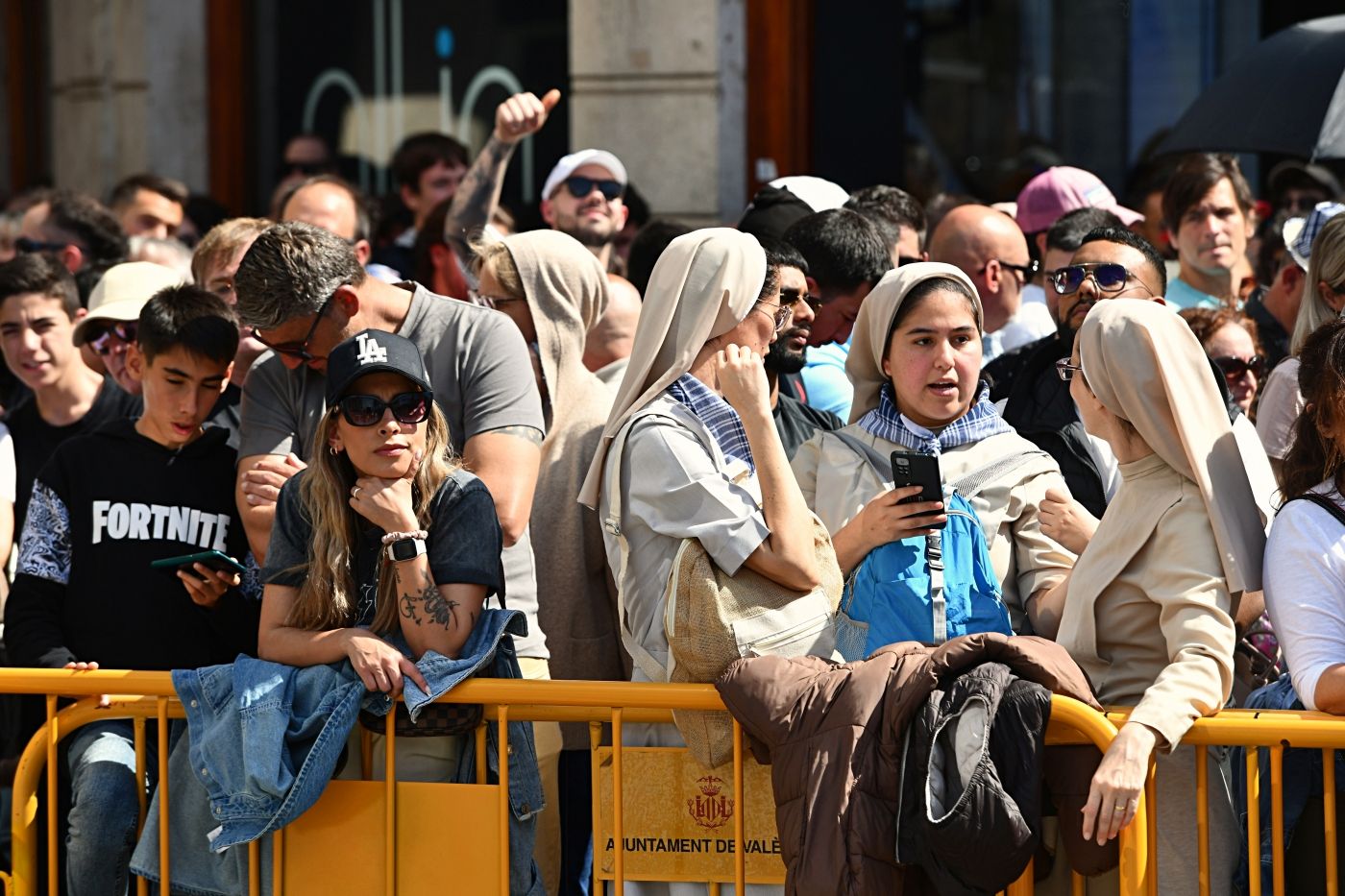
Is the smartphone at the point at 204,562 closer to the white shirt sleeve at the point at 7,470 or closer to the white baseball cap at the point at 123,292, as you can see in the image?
the white shirt sleeve at the point at 7,470

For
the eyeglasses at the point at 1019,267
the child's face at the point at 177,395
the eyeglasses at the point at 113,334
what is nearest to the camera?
the child's face at the point at 177,395

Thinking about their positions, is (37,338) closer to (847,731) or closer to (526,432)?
(526,432)

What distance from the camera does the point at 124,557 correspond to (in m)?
5.07

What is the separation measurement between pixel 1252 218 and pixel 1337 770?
12.7 ft

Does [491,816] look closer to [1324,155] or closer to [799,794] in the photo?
[799,794]

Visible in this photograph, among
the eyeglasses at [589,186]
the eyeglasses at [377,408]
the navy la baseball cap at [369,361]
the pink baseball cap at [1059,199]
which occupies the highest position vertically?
the eyeglasses at [589,186]

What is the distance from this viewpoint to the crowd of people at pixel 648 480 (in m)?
4.35

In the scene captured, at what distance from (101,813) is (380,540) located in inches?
38.9

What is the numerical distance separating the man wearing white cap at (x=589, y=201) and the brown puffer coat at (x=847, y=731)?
3671 mm

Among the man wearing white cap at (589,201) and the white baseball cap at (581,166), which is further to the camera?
the white baseball cap at (581,166)

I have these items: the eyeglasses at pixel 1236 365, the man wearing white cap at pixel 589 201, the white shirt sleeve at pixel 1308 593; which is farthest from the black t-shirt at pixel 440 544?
the man wearing white cap at pixel 589 201

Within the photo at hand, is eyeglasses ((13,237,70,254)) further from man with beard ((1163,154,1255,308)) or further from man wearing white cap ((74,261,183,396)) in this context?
man with beard ((1163,154,1255,308))

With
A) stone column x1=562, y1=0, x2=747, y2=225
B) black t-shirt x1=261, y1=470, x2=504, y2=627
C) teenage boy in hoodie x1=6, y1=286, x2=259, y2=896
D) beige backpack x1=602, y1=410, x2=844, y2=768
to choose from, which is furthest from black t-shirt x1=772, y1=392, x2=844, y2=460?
stone column x1=562, y1=0, x2=747, y2=225

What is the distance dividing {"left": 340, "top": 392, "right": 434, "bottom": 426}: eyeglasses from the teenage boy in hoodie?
2.14 feet
